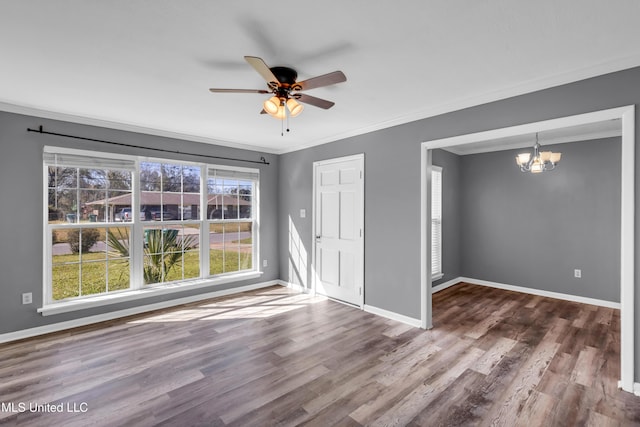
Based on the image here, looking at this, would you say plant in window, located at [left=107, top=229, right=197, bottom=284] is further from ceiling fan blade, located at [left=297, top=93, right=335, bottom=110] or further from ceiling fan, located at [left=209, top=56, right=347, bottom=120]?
ceiling fan blade, located at [left=297, top=93, right=335, bottom=110]

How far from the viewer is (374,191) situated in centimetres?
412

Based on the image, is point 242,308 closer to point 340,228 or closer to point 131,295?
point 131,295

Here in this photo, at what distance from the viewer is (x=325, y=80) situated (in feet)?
7.00

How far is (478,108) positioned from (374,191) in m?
1.55

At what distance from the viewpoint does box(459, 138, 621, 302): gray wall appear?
173 inches

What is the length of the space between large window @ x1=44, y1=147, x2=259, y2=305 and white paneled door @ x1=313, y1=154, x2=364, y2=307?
128 centimetres

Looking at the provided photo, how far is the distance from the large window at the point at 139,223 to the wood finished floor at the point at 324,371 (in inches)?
26.8

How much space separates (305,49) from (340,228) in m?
2.88

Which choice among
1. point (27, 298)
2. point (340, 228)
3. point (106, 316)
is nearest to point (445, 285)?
point (340, 228)

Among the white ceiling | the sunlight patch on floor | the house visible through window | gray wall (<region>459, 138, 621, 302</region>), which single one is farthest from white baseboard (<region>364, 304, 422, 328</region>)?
gray wall (<region>459, 138, 621, 302</region>)

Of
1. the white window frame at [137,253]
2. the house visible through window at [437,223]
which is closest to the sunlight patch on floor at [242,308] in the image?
the white window frame at [137,253]

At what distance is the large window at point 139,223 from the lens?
11.9 feet

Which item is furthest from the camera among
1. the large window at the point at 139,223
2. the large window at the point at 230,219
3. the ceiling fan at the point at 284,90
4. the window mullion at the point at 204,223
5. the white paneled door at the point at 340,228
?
the large window at the point at 230,219

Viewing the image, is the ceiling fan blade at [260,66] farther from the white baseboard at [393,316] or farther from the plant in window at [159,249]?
the plant in window at [159,249]
